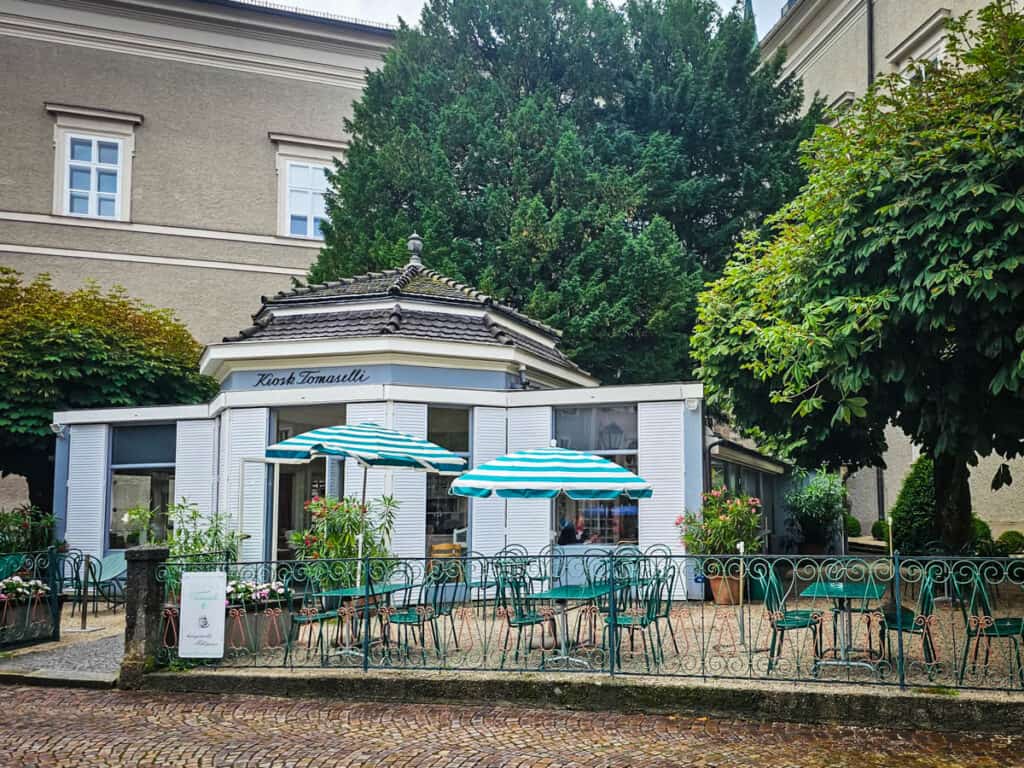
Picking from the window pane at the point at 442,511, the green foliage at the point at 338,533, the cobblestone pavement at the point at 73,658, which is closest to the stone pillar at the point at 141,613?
the cobblestone pavement at the point at 73,658

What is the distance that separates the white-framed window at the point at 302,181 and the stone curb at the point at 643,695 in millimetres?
20014

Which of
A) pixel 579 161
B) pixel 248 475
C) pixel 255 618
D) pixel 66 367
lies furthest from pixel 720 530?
pixel 66 367

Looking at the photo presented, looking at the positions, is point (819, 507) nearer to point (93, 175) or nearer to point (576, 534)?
point (576, 534)

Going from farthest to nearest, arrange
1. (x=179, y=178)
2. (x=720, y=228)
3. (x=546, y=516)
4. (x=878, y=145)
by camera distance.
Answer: (x=179, y=178), (x=720, y=228), (x=546, y=516), (x=878, y=145)

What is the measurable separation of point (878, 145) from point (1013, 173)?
1351mm

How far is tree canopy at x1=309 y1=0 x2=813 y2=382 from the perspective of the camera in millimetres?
20516

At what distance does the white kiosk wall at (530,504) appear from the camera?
13523mm

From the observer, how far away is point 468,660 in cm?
888

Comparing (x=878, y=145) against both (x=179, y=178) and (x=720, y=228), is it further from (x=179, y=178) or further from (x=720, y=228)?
(x=179, y=178)

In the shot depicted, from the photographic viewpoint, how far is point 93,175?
2542cm

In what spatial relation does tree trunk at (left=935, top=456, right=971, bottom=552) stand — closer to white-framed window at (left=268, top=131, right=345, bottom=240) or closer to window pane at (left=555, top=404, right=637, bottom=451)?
window pane at (left=555, top=404, right=637, bottom=451)

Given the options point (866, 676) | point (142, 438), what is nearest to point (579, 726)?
point (866, 676)

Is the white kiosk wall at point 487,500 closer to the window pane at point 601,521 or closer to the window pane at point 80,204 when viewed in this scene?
the window pane at point 601,521

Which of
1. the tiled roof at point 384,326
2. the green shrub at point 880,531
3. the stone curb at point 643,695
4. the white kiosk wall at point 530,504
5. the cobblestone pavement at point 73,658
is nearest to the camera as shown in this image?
the stone curb at point 643,695
